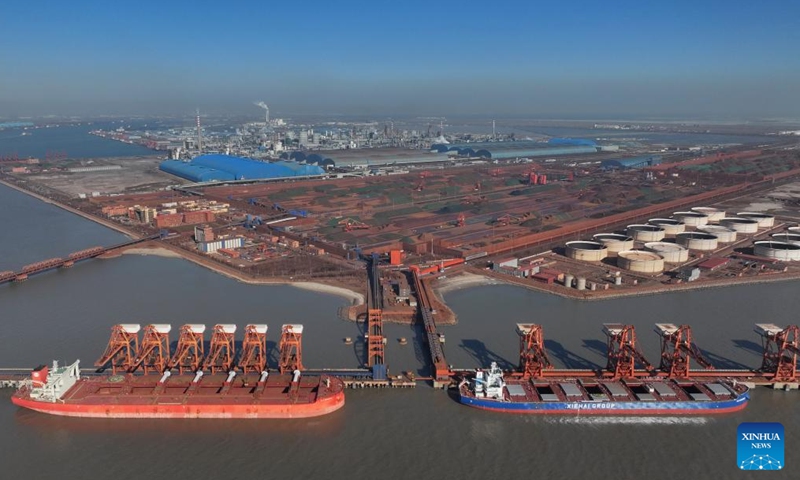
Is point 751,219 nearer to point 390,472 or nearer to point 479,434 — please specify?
point 479,434

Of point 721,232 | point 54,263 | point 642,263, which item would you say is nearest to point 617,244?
point 642,263

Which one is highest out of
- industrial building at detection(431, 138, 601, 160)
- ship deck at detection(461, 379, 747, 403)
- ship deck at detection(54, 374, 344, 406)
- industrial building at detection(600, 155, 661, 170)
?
industrial building at detection(431, 138, 601, 160)

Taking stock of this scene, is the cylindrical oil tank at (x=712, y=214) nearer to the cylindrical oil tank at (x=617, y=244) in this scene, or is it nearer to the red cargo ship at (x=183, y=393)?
the cylindrical oil tank at (x=617, y=244)

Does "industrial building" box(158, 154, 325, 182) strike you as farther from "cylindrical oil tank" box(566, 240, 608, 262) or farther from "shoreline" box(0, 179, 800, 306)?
"cylindrical oil tank" box(566, 240, 608, 262)

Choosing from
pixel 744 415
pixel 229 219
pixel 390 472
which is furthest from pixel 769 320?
pixel 229 219

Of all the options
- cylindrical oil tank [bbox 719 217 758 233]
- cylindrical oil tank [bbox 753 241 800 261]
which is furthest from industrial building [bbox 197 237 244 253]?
cylindrical oil tank [bbox 719 217 758 233]
